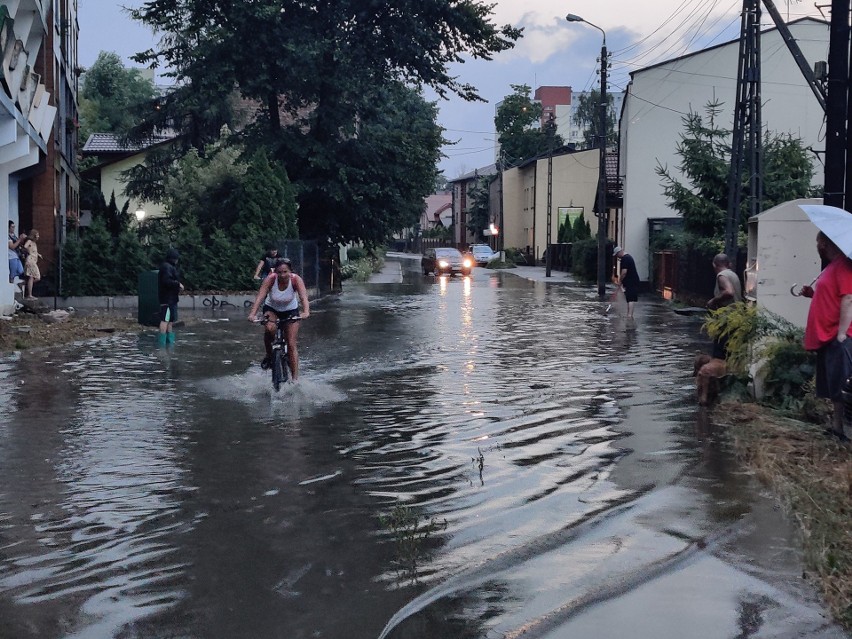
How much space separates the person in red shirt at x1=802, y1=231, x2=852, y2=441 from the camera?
27.6 ft

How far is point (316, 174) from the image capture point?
37.1 m

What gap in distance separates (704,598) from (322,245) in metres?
34.3

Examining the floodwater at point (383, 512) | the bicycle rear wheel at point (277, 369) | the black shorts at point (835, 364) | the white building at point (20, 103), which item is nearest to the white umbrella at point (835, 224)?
the black shorts at point (835, 364)

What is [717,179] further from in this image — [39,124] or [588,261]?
[39,124]

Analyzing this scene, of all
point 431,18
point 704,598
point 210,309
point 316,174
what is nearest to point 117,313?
point 210,309

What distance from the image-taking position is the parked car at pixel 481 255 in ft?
249

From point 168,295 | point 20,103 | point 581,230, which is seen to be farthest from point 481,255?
point 168,295

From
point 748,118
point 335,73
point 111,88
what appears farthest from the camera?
point 111,88

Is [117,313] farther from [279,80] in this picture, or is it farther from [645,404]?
[645,404]

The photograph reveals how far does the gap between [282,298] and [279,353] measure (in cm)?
71

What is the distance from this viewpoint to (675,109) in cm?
4059

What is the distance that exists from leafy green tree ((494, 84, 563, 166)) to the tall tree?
72075 millimetres

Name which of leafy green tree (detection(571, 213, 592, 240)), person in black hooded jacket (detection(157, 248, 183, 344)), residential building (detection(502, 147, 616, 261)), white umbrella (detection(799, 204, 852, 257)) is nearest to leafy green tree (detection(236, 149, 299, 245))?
person in black hooded jacket (detection(157, 248, 183, 344))

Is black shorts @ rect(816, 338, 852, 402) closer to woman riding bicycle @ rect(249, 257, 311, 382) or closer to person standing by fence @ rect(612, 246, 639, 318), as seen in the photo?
woman riding bicycle @ rect(249, 257, 311, 382)
